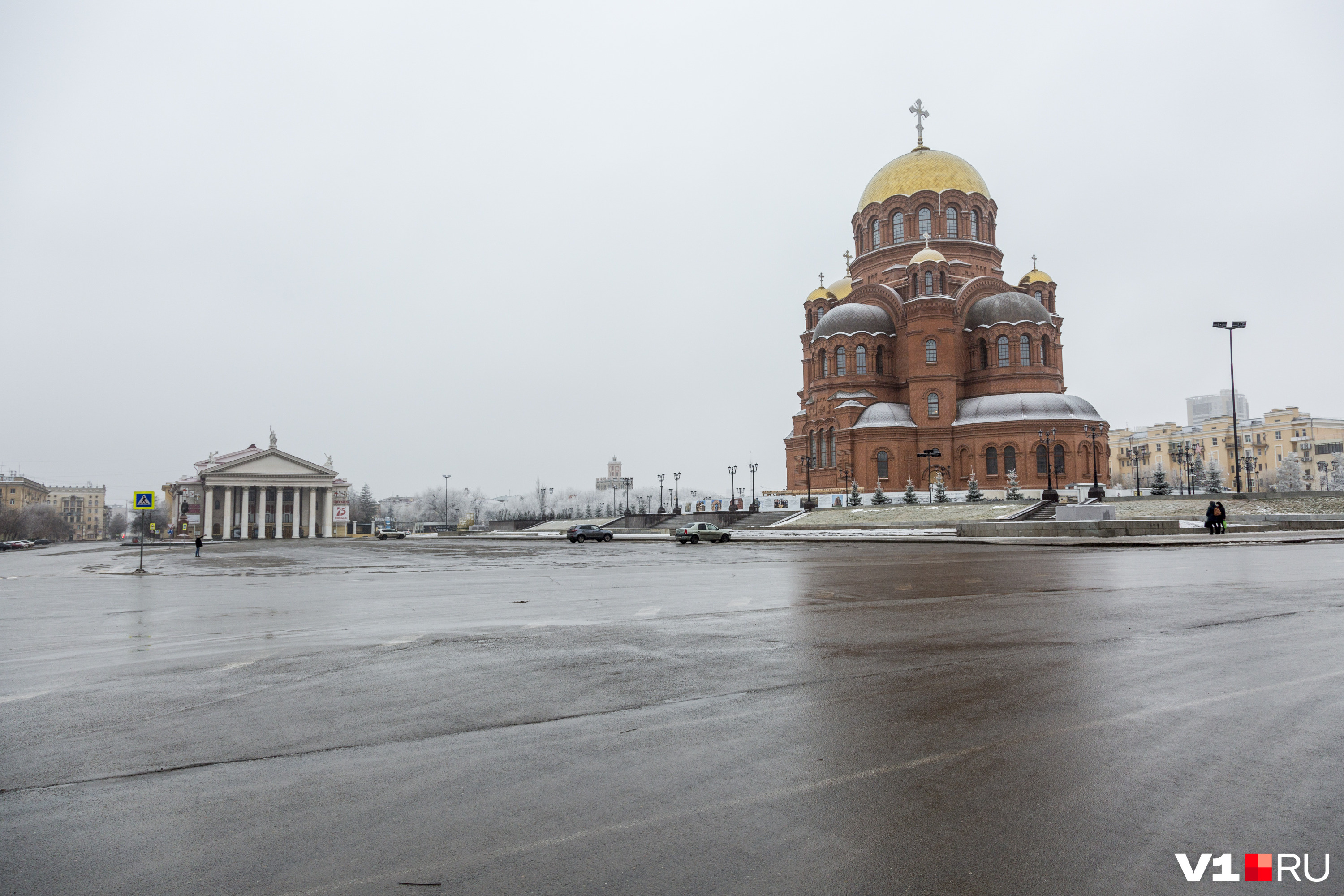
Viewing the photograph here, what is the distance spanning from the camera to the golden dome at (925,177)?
67562 mm

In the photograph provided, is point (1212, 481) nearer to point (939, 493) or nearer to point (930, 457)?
point (939, 493)

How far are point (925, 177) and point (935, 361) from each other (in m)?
17.0

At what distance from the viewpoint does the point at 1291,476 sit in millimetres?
93062

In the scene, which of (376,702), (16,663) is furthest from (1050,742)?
(16,663)

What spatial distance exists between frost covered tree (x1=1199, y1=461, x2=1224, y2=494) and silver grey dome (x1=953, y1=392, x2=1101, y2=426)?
9.04 metres

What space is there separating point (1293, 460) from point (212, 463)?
470 feet

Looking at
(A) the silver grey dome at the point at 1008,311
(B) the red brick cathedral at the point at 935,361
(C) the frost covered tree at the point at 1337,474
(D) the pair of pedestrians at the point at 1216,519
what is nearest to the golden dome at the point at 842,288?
(B) the red brick cathedral at the point at 935,361

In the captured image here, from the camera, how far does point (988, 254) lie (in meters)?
68.2

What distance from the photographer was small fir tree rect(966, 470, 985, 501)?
2056 inches

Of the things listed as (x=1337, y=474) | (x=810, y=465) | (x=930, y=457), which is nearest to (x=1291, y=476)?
(x=1337, y=474)

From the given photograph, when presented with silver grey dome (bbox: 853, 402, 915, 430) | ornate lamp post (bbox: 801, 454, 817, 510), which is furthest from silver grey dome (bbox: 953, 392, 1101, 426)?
ornate lamp post (bbox: 801, 454, 817, 510)

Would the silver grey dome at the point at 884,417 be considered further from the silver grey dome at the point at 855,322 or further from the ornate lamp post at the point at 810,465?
the silver grey dome at the point at 855,322

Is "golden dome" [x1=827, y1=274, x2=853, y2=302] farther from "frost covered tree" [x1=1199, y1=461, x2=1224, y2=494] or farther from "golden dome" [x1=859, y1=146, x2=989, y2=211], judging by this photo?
"frost covered tree" [x1=1199, y1=461, x2=1224, y2=494]

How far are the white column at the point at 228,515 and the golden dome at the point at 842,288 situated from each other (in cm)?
8205
